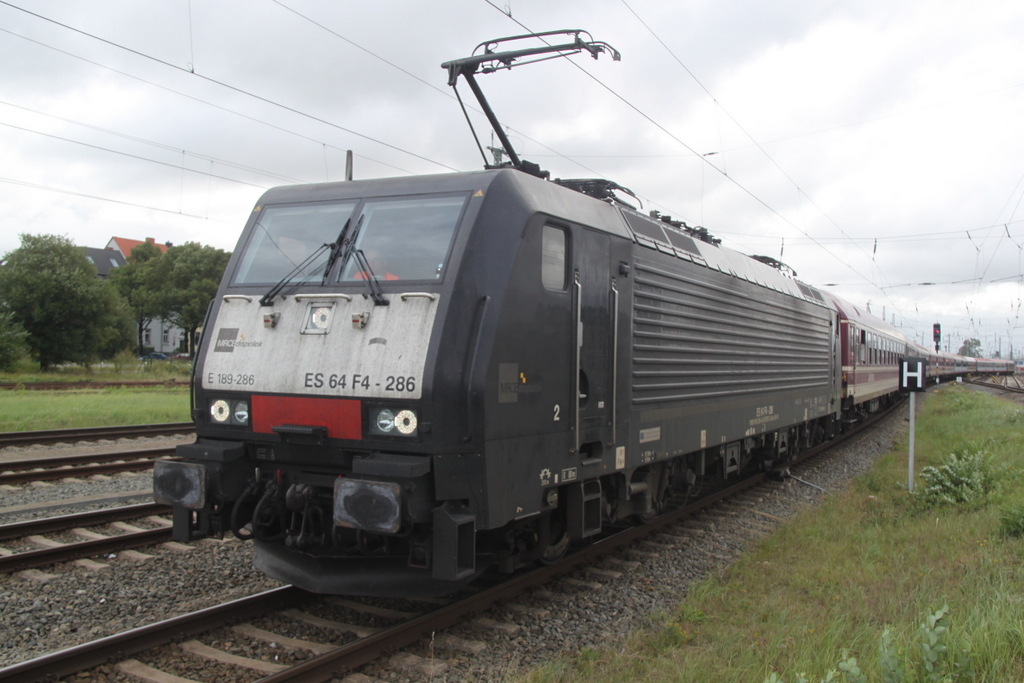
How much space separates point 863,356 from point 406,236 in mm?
18067

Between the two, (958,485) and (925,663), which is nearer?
(925,663)

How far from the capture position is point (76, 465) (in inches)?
424

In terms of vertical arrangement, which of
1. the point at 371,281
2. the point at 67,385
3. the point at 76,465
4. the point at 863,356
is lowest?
the point at 76,465

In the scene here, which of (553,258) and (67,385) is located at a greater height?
(553,258)

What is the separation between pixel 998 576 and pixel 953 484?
14.6 ft

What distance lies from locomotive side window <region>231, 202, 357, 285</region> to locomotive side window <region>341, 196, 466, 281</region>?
0.85 feet

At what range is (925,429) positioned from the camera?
21.1m

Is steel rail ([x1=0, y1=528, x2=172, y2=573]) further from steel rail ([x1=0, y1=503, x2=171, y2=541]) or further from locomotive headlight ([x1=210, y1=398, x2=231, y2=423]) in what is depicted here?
locomotive headlight ([x1=210, y1=398, x2=231, y2=423])

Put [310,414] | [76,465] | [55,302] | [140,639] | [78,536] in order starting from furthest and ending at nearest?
[55,302] < [76,465] < [78,536] < [310,414] < [140,639]

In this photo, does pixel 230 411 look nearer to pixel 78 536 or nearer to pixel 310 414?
pixel 310 414

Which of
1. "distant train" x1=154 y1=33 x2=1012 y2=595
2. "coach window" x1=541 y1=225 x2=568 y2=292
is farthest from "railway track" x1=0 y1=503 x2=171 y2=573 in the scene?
"coach window" x1=541 y1=225 x2=568 y2=292

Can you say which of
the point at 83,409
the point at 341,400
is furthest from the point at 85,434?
the point at 341,400

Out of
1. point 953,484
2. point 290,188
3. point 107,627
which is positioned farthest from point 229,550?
point 953,484

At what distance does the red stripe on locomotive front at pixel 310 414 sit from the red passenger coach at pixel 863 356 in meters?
14.5
